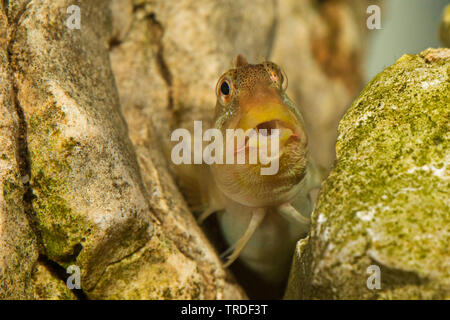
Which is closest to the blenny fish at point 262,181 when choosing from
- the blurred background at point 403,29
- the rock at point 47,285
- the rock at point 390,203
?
the rock at point 390,203

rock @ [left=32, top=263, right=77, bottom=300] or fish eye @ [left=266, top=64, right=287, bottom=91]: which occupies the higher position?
fish eye @ [left=266, top=64, right=287, bottom=91]

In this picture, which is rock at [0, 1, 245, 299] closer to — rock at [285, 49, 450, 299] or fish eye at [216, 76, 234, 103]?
fish eye at [216, 76, 234, 103]

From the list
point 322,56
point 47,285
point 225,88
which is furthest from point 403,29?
point 47,285

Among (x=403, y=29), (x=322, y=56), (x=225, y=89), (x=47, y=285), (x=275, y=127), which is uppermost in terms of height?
(x=403, y=29)

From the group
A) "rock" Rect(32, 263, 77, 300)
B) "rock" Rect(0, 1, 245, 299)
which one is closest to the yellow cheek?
"rock" Rect(0, 1, 245, 299)

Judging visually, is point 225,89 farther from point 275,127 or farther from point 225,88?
point 275,127

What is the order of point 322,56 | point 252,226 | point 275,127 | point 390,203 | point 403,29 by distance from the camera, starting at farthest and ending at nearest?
point 403,29 < point 322,56 < point 252,226 < point 275,127 < point 390,203

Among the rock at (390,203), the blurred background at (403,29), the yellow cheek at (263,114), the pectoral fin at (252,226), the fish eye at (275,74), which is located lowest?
the pectoral fin at (252,226)

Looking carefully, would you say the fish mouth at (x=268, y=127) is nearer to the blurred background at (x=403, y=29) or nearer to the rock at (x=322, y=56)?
the rock at (x=322, y=56)
